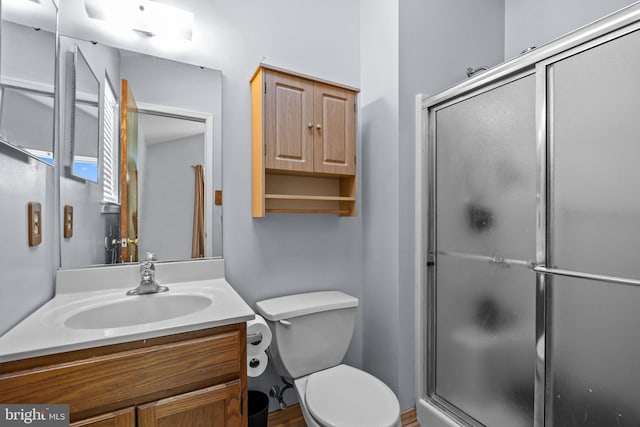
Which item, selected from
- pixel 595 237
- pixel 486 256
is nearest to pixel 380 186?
pixel 486 256

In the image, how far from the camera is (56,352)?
80 centimetres

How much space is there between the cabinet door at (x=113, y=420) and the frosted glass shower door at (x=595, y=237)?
4.73 feet

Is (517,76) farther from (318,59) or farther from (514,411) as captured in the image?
(514,411)

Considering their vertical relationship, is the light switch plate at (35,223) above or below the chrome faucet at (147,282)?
above

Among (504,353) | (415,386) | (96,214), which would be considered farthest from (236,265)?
(504,353)

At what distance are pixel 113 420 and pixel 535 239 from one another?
155 centimetres

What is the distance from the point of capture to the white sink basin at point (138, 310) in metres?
1.13

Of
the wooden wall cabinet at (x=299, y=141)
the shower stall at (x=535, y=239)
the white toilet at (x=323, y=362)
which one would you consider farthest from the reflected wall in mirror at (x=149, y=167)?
the shower stall at (x=535, y=239)

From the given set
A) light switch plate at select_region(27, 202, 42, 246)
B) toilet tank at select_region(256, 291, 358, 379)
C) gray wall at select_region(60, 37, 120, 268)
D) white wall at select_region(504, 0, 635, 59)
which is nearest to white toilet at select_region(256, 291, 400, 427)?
toilet tank at select_region(256, 291, 358, 379)

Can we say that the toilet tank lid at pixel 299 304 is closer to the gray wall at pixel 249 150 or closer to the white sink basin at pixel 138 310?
the gray wall at pixel 249 150

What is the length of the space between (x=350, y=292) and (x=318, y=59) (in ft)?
4.64

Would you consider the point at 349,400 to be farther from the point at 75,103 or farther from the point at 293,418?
the point at 75,103

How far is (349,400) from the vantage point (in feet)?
4.34

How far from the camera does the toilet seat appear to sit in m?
1.19
